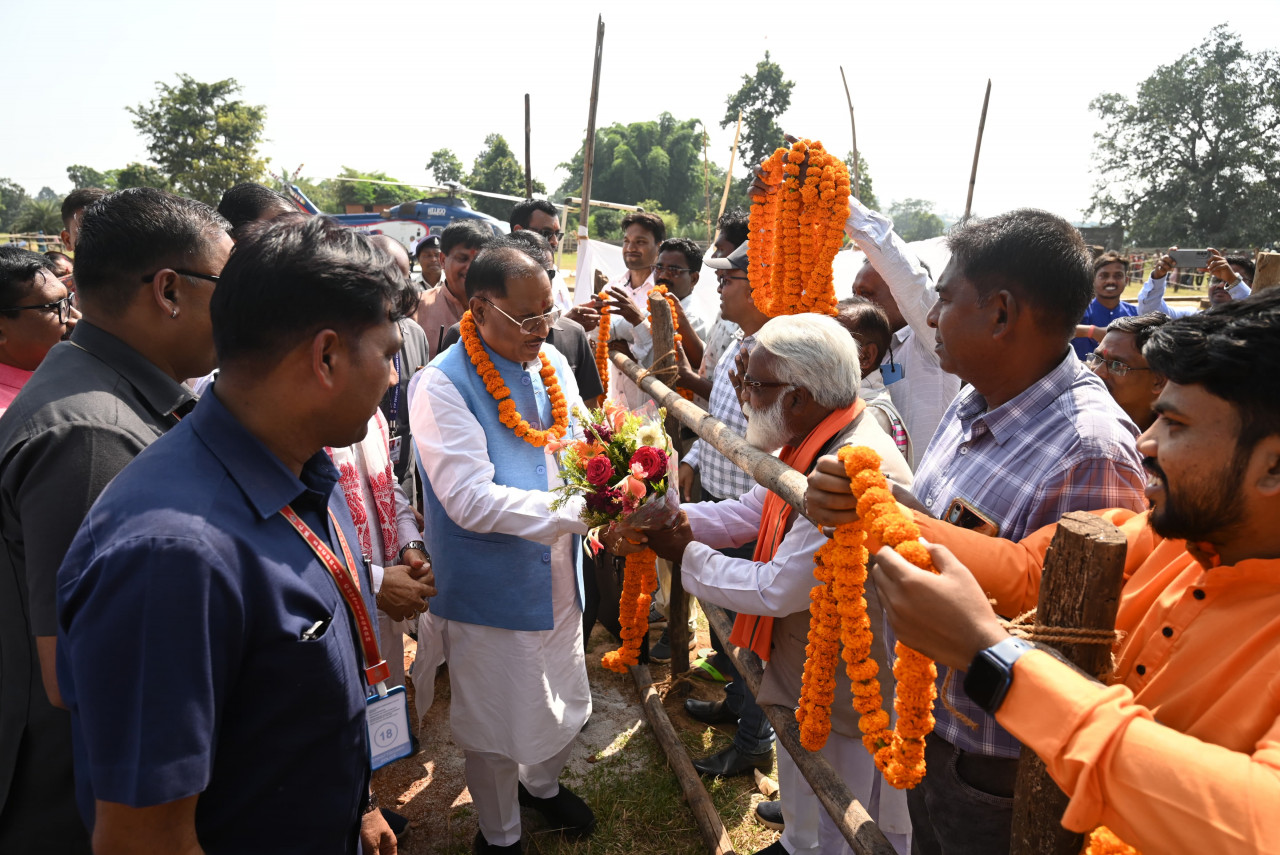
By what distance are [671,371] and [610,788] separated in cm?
253

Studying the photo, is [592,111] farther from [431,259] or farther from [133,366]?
[133,366]

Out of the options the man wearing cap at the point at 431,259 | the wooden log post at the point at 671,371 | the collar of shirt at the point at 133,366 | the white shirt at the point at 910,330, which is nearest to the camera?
the collar of shirt at the point at 133,366

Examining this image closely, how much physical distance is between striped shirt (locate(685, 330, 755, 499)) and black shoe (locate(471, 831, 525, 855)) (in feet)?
7.00

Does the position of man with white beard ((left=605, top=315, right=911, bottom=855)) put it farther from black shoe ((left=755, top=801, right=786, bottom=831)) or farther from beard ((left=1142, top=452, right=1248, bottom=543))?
beard ((left=1142, top=452, right=1248, bottom=543))

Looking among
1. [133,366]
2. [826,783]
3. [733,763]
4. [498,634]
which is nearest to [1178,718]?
[826,783]

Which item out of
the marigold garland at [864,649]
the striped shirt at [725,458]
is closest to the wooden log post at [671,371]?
the striped shirt at [725,458]

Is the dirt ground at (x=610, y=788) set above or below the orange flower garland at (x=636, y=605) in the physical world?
below

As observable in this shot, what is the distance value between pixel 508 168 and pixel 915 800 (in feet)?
212

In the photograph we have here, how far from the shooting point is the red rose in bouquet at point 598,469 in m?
2.76

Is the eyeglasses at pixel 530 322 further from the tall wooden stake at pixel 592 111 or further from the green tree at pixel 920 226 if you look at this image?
the green tree at pixel 920 226

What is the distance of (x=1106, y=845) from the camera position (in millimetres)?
1438

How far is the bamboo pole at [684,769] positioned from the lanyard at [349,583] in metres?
2.31

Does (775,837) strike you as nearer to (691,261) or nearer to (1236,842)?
(1236,842)

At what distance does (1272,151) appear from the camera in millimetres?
40000
